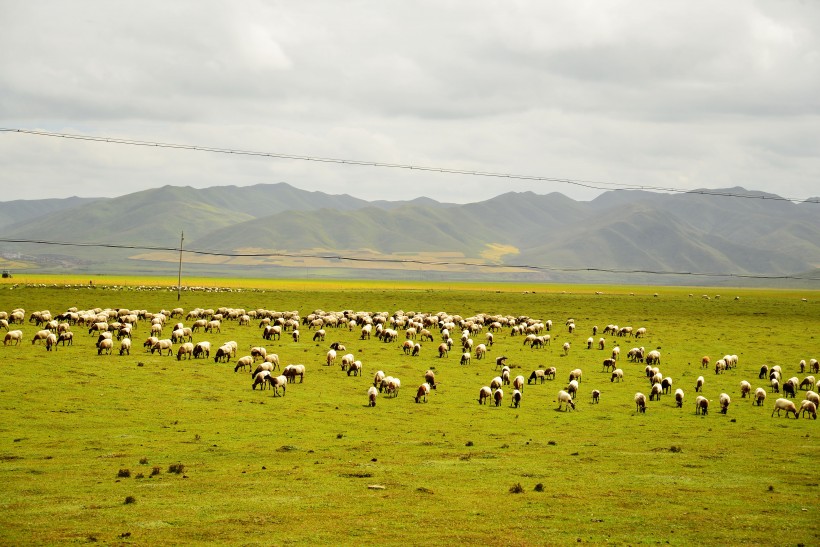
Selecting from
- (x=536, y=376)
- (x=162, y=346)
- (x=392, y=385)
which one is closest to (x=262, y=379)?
(x=392, y=385)

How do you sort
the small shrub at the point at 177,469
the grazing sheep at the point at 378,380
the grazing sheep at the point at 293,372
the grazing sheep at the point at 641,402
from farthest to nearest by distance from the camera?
the grazing sheep at the point at 293,372 < the grazing sheep at the point at 378,380 < the grazing sheep at the point at 641,402 < the small shrub at the point at 177,469

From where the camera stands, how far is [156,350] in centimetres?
5216

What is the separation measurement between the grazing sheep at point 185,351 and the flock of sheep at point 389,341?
68mm

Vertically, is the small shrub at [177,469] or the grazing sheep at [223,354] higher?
the grazing sheep at [223,354]

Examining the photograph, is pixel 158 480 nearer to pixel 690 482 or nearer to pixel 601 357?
pixel 690 482

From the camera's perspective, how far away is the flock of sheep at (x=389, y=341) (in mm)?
40219

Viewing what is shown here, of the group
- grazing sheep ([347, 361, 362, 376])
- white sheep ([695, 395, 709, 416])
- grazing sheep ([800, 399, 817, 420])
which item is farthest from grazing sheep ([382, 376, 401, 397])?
grazing sheep ([800, 399, 817, 420])

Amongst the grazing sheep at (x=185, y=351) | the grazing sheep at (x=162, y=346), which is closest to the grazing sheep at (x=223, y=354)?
the grazing sheep at (x=185, y=351)

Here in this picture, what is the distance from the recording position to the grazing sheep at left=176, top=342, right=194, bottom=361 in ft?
161

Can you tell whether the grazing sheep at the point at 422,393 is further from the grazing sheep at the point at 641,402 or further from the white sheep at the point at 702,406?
the white sheep at the point at 702,406

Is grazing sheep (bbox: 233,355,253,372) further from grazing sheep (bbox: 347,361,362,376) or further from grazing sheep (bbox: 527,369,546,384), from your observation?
grazing sheep (bbox: 527,369,546,384)

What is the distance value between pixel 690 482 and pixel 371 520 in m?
10.8

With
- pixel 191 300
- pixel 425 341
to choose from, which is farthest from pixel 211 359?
pixel 191 300

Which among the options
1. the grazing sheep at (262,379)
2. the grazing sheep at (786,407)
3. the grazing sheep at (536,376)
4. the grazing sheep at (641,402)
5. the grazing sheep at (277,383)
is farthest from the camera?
the grazing sheep at (536,376)
